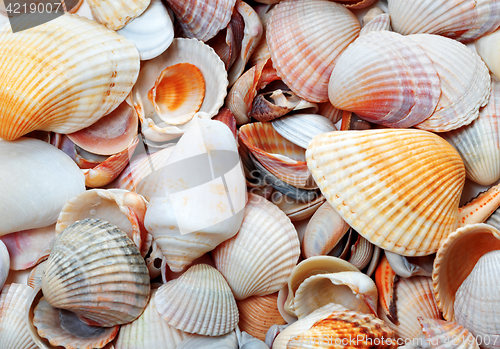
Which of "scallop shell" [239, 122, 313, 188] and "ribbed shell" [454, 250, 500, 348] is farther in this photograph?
"scallop shell" [239, 122, 313, 188]

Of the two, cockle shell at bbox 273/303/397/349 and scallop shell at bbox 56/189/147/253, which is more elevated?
scallop shell at bbox 56/189/147/253

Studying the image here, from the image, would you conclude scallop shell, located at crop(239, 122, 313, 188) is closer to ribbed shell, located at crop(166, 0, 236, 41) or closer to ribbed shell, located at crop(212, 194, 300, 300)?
ribbed shell, located at crop(212, 194, 300, 300)

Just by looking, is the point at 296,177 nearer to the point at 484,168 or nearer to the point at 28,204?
the point at 484,168

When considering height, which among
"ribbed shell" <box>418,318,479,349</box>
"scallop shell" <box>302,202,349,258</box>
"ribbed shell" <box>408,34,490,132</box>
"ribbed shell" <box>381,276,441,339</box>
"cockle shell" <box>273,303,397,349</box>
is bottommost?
"ribbed shell" <box>381,276,441,339</box>
